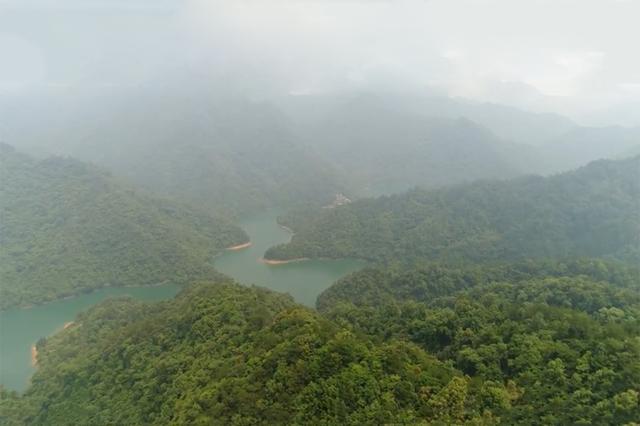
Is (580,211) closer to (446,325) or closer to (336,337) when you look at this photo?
(446,325)

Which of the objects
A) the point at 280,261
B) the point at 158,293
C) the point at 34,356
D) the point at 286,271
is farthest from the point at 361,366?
the point at 280,261

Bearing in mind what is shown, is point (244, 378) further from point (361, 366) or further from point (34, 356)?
point (34, 356)

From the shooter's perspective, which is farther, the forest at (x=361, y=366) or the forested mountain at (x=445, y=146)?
the forested mountain at (x=445, y=146)

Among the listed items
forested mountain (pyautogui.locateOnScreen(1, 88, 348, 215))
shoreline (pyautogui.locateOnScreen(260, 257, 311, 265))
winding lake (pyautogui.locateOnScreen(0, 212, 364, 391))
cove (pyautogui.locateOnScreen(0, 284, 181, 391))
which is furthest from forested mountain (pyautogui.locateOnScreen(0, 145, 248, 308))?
forested mountain (pyautogui.locateOnScreen(1, 88, 348, 215))

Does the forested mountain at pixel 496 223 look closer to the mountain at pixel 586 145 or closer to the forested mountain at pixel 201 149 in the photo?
the forested mountain at pixel 201 149

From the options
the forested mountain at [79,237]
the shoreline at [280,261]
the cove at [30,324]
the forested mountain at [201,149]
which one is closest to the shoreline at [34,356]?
the cove at [30,324]
